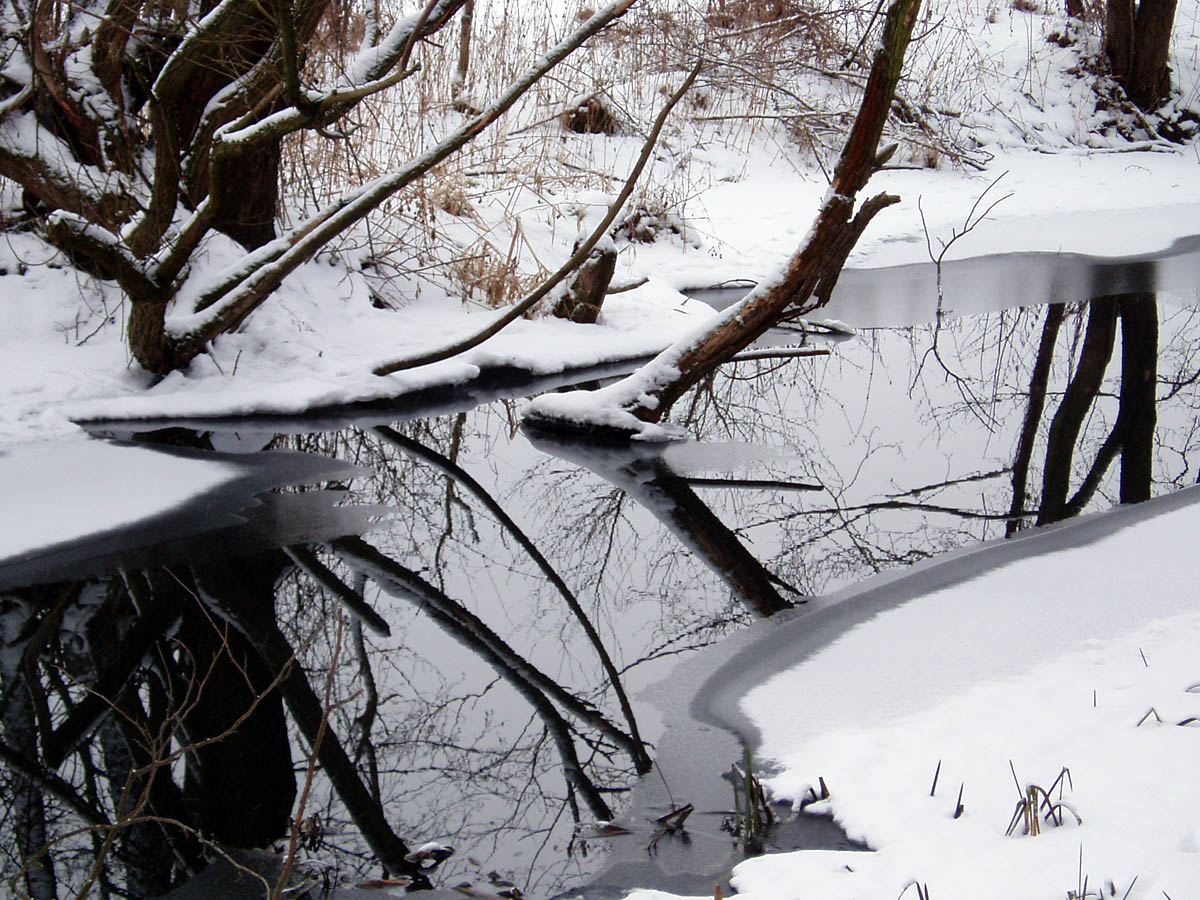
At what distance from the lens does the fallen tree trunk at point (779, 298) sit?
4.89 meters

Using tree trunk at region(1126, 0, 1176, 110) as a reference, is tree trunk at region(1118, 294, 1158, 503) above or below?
below

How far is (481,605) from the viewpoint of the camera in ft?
12.7

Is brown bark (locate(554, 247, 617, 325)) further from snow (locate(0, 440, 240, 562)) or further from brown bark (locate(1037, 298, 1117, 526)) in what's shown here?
snow (locate(0, 440, 240, 562))

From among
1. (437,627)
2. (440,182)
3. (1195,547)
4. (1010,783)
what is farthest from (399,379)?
(1010,783)

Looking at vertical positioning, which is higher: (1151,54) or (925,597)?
(1151,54)

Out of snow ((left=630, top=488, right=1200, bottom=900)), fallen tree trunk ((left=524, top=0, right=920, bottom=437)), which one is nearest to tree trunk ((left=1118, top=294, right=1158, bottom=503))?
snow ((left=630, top=488, right=1200, bottom=900))

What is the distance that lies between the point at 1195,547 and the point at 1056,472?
1.42 m

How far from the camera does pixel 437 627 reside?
369cm

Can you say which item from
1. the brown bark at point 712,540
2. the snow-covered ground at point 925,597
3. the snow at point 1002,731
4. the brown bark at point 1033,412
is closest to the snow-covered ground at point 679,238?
the snow-covered ground at point 925,597

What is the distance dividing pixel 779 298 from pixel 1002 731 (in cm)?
306

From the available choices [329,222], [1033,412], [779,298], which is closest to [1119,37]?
[1033,412]

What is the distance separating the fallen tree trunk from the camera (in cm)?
489

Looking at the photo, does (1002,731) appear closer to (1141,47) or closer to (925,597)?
(925,597)

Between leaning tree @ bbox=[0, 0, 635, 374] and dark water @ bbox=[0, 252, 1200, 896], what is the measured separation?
0.76 metres
